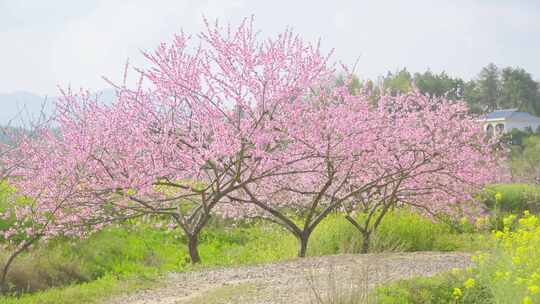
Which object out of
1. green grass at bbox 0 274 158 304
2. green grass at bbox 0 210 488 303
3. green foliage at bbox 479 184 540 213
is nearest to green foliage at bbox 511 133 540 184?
→ green foliage at bbox 479 184 540 213

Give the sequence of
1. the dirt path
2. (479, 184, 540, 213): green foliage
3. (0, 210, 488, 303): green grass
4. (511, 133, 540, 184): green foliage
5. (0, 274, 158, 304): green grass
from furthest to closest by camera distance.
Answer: (511, 133, 540, 184): green foliage, (479, 184, 540, 213): green foliage, (0, 210, 488, 303): green grass, (0, 274, 158, 304): green grass, the dirt path

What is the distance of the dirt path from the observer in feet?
19.5

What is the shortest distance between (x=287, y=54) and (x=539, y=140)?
108ft

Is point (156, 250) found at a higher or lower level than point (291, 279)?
lower

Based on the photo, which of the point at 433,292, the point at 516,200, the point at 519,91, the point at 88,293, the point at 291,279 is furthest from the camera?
the point at 519,91

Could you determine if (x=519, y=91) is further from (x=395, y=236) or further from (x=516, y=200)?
(x=395, y=236)

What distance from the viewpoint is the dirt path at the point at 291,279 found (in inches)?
234

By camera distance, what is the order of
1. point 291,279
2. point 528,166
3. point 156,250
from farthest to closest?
1. point 528,166
2. point 156,250
3. point 291,279

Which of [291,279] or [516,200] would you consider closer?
[291,279]

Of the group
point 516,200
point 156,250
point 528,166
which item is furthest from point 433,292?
point 528,166

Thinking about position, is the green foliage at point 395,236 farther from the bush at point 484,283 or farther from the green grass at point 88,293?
the green grass at point 88,293

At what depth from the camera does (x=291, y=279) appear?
6.85 m

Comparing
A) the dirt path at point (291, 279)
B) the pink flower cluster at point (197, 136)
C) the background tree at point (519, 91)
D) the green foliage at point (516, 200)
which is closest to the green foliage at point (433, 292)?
the dirt path at point (291, 279)

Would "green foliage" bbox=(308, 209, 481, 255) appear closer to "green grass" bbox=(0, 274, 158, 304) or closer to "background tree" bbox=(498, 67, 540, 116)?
"green grass" bbox=(0, 274, 158, 304)
